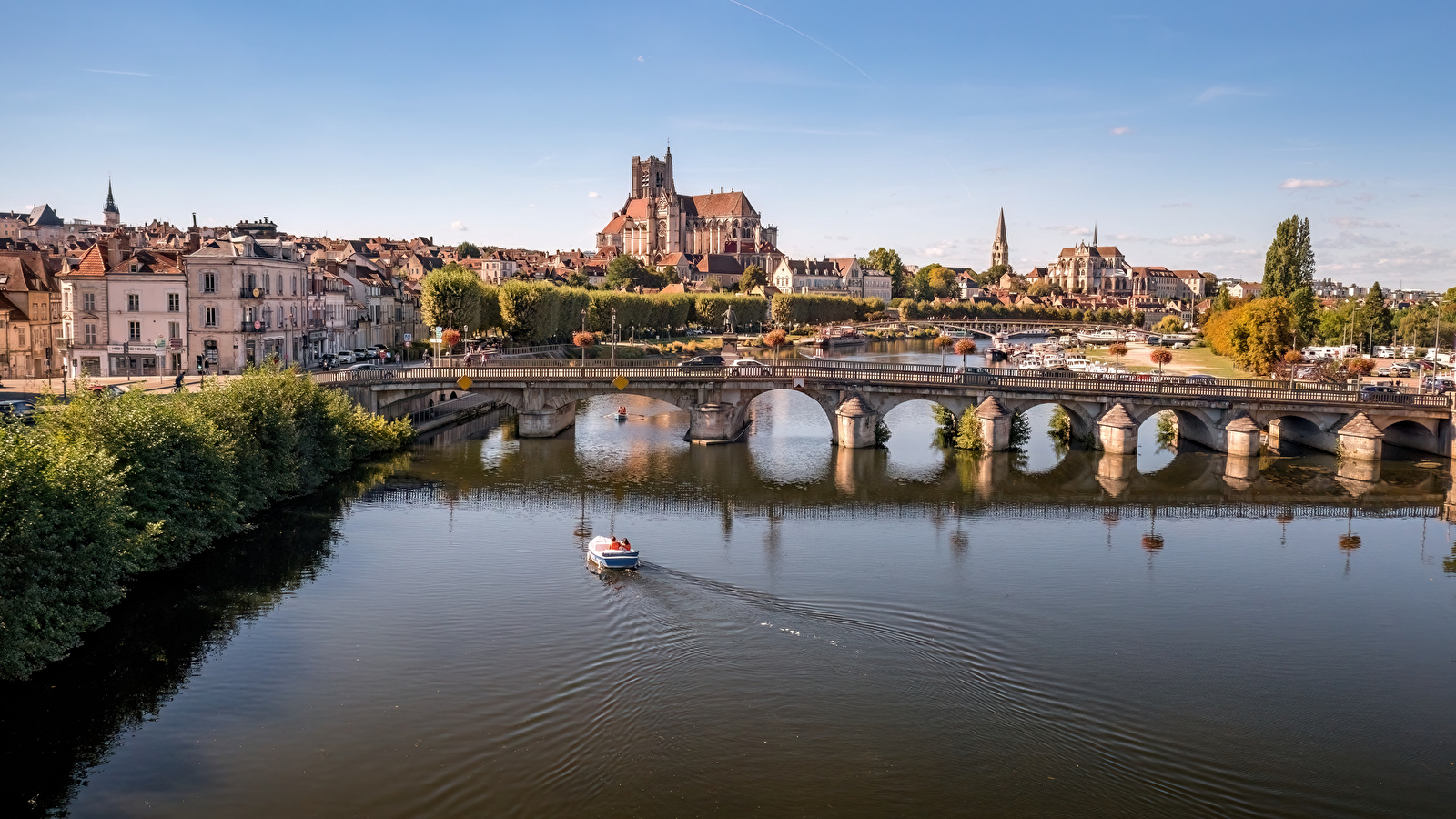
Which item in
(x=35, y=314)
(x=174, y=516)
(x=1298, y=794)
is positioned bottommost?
(x=1298, y=794)

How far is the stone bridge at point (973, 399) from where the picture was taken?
57.8 meters

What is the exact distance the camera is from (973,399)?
197 ft

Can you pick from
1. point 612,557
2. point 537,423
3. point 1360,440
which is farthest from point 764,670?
point 1360,440

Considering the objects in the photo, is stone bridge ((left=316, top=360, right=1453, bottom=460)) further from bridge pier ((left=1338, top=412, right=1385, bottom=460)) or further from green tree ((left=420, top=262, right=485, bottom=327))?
green tree ((left=420, top=262, right=485, bottom=327))

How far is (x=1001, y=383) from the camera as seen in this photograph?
59.8 metres

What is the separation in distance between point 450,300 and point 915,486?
1953 inches

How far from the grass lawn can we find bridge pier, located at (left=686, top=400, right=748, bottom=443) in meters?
45.1

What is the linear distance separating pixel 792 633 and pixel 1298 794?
12.0 m

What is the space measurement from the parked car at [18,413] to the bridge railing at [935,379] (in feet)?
46.3

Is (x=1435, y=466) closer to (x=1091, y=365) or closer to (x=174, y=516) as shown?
(x=1091, y=365)

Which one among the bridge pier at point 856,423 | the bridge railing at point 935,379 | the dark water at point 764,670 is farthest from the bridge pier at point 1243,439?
the bridge pier at point 856,423

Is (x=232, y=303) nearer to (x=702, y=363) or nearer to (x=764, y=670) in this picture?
(x=702, y=363)

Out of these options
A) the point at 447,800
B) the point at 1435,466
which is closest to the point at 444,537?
the point at 447,800

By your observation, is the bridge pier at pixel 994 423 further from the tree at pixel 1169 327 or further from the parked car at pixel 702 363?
the tree at pixel 1169 327
